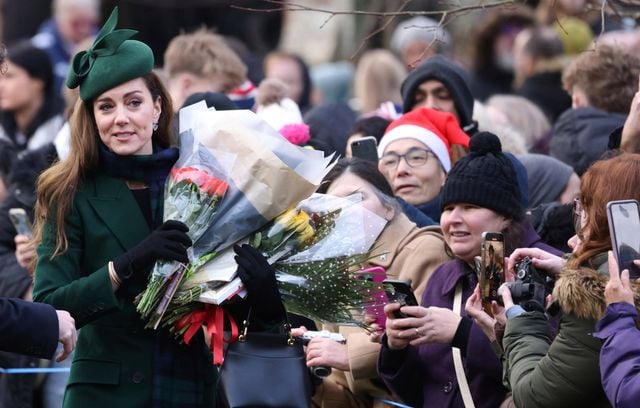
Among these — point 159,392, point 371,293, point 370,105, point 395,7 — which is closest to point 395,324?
point 371,293

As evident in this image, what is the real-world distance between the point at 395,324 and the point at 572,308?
3.41 feet

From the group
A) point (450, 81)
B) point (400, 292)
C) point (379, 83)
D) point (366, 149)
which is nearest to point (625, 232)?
point (400, 292)

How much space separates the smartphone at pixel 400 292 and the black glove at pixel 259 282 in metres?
0.49

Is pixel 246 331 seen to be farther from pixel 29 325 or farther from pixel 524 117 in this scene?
pixel 524 117

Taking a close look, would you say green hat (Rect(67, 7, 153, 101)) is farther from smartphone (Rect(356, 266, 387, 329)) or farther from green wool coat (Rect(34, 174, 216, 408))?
smartphone (Rect(356, 266, 387, 329))

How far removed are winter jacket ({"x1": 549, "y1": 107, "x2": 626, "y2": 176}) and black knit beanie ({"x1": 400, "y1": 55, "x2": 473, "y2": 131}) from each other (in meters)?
0.57

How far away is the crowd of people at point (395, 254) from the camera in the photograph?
505 cm

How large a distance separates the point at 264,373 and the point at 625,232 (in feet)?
5.09

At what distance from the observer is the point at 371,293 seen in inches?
228

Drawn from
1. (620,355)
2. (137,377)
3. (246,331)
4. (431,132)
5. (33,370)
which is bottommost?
(33,370)

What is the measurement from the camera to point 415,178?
7.27m

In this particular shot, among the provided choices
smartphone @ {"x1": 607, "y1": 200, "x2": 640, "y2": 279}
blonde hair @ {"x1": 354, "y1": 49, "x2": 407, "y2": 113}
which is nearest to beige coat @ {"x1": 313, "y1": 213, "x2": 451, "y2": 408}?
smartphone @ {"x1": 607, "y1": 200, "x2": 640, "y2": 279}

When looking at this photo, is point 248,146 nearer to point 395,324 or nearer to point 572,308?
point 395,324

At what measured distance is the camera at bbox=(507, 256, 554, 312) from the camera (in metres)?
5.35
